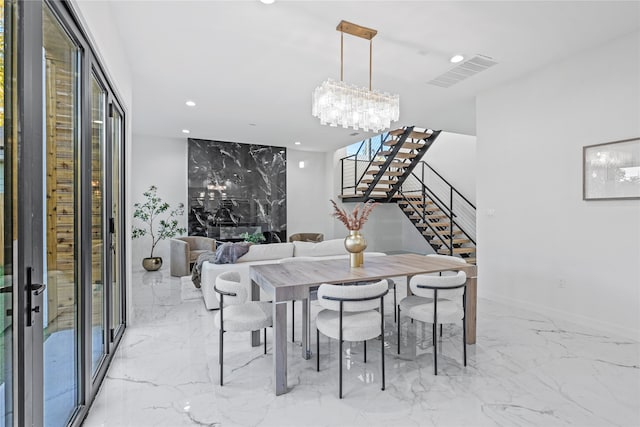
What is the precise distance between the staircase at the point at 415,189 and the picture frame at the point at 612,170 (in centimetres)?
359

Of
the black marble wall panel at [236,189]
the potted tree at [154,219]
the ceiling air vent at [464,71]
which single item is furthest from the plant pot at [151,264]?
the ceiling air vent at [464,71]

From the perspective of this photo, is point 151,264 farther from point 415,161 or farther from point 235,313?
point 415,161

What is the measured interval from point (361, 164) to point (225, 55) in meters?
6.44

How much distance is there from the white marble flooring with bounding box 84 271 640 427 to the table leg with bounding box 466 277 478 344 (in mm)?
109

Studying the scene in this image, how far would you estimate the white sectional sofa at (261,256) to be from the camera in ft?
13.7

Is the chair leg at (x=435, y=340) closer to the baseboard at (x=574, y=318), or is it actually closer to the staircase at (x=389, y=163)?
the baseboard at (x=574, y=318)

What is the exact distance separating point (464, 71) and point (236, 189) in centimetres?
589

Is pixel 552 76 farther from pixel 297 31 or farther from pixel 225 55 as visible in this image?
pixel 225 55

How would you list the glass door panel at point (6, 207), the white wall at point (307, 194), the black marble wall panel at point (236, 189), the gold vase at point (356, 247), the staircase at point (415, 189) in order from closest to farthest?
the glass door panel at point (6, 207)
the gold vase at point (356, 247)
the staircase at point (415, 189)
the black marble wall panel at point (236, 189)
the white wall at point (307, 194)

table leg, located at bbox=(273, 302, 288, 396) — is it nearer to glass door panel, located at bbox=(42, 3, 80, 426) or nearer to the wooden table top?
the wooden table top

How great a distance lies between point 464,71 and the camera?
3998 mm

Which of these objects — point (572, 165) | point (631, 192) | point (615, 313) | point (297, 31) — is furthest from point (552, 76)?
point (297, 31)

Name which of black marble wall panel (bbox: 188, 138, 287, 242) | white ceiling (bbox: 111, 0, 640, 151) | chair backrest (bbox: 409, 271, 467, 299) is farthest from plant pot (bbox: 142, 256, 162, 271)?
chair backrest (bbox: 409, 271, 467, 299)

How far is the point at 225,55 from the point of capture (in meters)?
3.65
